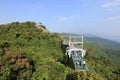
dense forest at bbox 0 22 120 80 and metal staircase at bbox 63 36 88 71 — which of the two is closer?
dense forest at bbox 0 22 120 80

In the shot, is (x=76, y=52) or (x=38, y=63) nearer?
(x=38, y=63)

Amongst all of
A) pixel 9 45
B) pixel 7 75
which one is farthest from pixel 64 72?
pixel 9 45

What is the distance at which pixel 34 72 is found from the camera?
24469mm

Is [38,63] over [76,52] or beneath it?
over

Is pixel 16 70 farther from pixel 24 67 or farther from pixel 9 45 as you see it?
pixel 9 45

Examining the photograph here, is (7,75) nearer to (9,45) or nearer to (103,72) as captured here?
(9,45)

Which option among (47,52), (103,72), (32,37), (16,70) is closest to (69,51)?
(47,52)

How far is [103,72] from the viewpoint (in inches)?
1314

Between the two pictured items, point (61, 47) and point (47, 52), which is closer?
point (47, 52)

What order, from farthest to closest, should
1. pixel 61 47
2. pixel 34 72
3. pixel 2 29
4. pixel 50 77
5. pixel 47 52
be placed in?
pixel 2 29
pixel 61 47
pixel 47 52
pixel 34 72
pixel 50 77

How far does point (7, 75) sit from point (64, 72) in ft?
21.7

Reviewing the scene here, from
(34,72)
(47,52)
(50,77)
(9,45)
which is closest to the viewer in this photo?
(50,77)

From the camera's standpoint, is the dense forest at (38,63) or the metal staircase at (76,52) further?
the metal staircase at (76,52)

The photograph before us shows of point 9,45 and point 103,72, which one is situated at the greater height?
point 9,45
